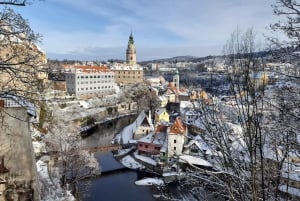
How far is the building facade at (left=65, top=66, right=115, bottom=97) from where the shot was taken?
37.5 m

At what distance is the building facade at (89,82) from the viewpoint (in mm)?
37500

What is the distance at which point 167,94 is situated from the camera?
4181 cm

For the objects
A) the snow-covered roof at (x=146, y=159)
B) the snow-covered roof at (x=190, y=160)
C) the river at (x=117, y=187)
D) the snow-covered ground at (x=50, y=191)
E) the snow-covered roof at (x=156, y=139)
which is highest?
the snow-covered roof at (x=190, y=160)

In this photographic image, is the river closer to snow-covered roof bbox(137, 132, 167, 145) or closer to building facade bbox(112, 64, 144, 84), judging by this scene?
snow-covered roof bbox(137, 132, 167, 145)

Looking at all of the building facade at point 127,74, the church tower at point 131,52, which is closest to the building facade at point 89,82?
the building facade at point 127,74

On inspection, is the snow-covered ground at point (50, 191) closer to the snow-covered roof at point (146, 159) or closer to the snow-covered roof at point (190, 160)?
the snow-covered roof at point (190, 160)

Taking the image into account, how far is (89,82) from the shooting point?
39.2m

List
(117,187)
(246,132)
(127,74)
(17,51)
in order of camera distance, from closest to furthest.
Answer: (246,132) < (17,51) < (117,187) < (127,74)

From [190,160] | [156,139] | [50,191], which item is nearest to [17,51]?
[50,191]

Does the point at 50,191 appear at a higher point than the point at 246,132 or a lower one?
lower

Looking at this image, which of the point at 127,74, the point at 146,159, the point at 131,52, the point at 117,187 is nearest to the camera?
the point at 117,187

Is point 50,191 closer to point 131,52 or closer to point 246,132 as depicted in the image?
point 246,132

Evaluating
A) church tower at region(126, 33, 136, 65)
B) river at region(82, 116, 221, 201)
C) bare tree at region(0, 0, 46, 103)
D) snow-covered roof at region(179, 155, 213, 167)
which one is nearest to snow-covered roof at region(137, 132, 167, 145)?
river at region(82, 116, 221, 201)

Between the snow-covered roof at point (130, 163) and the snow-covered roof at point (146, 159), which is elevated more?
the snow-covered roof at point (146, 159)
